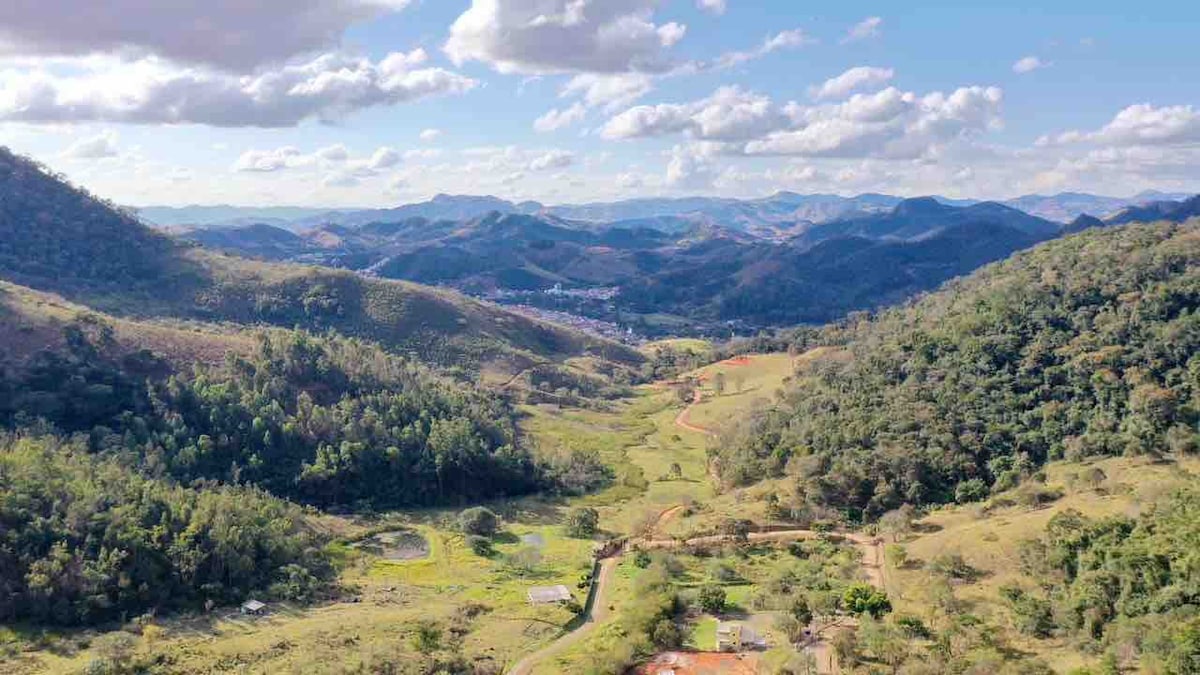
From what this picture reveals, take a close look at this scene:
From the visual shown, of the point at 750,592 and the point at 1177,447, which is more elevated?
the point at 1177,447

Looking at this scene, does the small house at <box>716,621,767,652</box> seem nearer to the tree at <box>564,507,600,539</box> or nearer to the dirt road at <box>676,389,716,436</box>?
the tree at <box>564,507,600,539</box>

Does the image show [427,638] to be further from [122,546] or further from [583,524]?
[583,524]

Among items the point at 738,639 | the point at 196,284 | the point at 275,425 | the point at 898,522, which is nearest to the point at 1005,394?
the point at 898,522

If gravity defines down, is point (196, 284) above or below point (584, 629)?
above

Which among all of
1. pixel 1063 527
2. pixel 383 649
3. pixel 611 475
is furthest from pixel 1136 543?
pixel 611 475

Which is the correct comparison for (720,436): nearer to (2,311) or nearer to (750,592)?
(750,592)

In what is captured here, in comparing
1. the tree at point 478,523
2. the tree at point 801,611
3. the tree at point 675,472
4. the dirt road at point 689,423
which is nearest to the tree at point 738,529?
the tree at point 801,611

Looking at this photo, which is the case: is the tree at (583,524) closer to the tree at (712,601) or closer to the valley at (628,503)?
the valley at (628,503)
